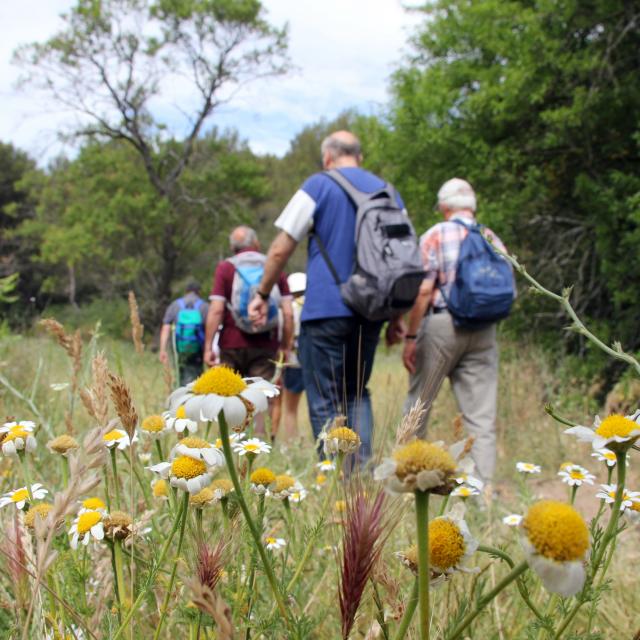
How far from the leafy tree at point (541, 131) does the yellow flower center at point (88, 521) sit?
5.89 metres

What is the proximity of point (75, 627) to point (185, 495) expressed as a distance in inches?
12.0

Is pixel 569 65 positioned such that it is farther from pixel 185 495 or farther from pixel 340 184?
pixel 185 495

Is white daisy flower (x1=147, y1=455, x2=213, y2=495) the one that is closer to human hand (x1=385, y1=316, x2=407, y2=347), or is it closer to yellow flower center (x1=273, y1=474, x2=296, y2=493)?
yellow flower center (x1=273, y1=474, x2=296, y2=493)

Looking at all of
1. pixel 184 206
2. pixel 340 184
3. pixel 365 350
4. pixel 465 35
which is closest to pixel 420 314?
pixel 365 350

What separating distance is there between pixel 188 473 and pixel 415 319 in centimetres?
287

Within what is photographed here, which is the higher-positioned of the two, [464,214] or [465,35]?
[465,35]

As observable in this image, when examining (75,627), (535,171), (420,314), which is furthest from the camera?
(535,171)

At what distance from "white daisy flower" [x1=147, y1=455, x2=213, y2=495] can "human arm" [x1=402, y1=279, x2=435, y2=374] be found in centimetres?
274

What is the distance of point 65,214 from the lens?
23.5m

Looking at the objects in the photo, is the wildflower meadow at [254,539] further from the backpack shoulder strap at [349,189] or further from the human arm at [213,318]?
the human arm at [213,318]

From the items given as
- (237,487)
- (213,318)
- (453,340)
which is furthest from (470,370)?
(237,487)

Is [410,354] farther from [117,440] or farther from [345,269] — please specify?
[117,440]

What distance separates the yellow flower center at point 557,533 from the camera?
0.53 metres

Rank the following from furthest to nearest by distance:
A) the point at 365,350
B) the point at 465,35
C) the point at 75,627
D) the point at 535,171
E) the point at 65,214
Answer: the point at 65,214 → the point at 465,35 → the point at 535,171 → the point at 365,350 → the point at 75,627
